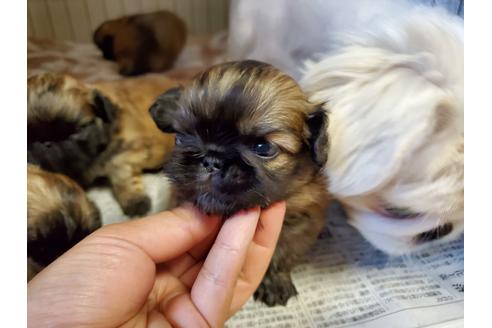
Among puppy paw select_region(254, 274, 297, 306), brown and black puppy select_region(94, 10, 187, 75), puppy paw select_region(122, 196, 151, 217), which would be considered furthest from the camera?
brown and black puppy select_region(94, 10, 187, 75)

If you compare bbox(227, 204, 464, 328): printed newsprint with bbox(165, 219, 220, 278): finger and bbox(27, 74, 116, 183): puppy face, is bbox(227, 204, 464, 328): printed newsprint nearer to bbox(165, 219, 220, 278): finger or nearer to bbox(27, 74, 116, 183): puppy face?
bbox(165, 219, 220, 278): finger

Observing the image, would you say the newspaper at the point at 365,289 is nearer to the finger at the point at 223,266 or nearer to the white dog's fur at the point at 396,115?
the white dog's fur at the point at 396,115

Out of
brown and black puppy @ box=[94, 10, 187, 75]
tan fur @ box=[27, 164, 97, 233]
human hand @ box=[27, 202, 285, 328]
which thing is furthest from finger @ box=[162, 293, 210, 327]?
brown and black puppy @ box=[94, 10, 187, 75]

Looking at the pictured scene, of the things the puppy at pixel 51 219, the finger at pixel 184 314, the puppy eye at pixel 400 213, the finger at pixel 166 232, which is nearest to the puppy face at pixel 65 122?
the puppy at pixel 51 219

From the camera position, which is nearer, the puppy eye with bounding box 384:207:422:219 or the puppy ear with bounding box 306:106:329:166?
the puppy ear with bounding box 306:106:329:166

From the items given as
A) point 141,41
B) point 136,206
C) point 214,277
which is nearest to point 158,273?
point 214,277
